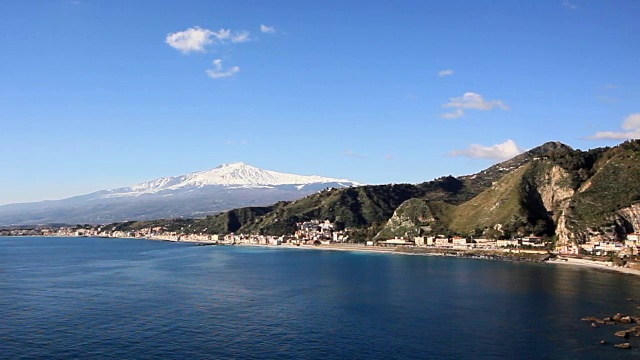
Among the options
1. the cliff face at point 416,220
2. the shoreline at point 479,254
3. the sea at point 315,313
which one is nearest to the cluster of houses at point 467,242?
the shoreline at point 479,254

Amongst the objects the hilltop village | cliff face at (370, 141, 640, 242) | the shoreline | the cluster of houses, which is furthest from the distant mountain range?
the shoreline

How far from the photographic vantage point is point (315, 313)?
52.6m

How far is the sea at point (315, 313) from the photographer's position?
3912 centimetres

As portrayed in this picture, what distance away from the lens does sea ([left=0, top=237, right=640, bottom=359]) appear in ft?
128

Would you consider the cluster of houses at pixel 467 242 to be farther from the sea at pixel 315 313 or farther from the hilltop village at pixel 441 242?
the sea at pixel 315 313

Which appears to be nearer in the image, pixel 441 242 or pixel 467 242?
pixel 467 242

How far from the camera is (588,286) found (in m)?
66.4

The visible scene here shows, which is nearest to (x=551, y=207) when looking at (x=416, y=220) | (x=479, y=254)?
(x=479, y=254)

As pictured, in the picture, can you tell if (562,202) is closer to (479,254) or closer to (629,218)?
(629,218)

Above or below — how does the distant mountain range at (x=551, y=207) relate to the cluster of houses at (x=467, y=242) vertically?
above

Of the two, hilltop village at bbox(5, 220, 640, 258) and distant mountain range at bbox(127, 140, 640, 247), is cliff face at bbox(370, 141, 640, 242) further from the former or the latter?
hilltop village at bbox(5, 220, 640, 258)

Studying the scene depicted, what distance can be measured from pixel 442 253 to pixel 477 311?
71167mm

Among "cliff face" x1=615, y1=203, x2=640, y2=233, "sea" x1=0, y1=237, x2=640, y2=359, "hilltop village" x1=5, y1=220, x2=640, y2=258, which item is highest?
"cliff face" x1=615, y1=203, x2=640, y2=233

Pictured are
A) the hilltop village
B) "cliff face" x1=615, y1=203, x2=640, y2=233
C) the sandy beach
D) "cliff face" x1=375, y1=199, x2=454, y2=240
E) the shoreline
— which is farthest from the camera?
"cliff face" x1=375, y1=199, x2=454, y2=240
